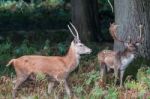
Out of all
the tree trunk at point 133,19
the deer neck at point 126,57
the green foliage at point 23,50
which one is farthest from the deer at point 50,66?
the green foliage at point 23,50

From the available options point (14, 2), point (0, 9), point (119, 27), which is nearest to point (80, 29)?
point (119, 27)

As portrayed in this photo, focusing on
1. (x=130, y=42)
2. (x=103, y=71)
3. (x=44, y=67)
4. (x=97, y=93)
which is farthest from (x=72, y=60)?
(x=130, y=42)

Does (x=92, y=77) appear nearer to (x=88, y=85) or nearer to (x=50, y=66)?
(x=88, y=85)

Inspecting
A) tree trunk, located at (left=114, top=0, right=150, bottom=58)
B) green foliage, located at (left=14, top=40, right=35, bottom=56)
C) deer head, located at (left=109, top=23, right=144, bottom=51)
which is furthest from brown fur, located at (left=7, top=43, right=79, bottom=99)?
green foliage, located at (left=14, top=40, right=35, bottom=56)

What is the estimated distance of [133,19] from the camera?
15.1 meters

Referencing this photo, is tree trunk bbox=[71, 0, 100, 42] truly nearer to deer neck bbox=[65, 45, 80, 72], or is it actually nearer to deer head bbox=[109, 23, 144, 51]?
deer head bbox=[109, 23, 144, 51]

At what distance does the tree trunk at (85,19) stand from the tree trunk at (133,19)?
15.7 ft

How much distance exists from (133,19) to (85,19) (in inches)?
206

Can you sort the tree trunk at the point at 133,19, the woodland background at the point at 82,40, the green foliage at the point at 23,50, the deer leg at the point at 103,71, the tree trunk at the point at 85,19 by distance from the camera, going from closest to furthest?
the woodland background at the point at 82,40 → the deer leg at the point at 103,71 → the tree trunk at the point at 133,19 → the green foliage at the point at 23,50 → the tree trunk at the point at 85,19

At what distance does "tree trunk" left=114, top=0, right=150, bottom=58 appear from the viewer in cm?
1505

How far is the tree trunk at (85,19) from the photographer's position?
20.0m

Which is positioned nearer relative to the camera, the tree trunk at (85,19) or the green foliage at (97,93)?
the green foliage at (97,93)

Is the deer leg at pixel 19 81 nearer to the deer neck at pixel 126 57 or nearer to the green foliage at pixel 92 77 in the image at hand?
the green foliage at pixel 92 77

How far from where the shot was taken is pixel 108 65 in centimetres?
1362
